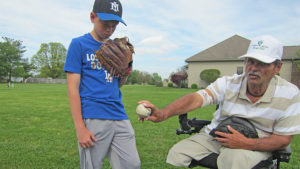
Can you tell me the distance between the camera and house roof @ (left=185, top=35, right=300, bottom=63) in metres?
41.7

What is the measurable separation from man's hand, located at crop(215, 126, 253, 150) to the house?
40374mm

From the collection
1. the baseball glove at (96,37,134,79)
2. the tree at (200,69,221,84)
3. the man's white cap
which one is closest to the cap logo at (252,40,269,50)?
the man's white cap

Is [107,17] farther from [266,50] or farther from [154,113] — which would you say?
[266,50]

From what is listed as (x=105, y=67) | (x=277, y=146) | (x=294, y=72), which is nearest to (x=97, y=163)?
(x=105, y=67)

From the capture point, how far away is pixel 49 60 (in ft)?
259

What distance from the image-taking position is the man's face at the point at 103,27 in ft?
7.99

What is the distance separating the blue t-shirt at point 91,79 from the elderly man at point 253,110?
1.53 feet

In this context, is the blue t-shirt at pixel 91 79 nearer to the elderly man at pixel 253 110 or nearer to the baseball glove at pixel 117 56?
the baseball glove at pixel 117 56

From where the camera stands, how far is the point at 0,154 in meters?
4.58

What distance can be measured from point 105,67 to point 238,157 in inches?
64.2

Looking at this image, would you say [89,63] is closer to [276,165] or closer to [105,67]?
[105,67]

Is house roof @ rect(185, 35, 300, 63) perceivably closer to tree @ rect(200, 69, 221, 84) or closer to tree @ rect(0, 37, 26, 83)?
tree @ rect(200, 69, 221, 84)

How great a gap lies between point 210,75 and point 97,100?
41.3m

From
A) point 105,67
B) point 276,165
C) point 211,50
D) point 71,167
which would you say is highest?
point 211,50
